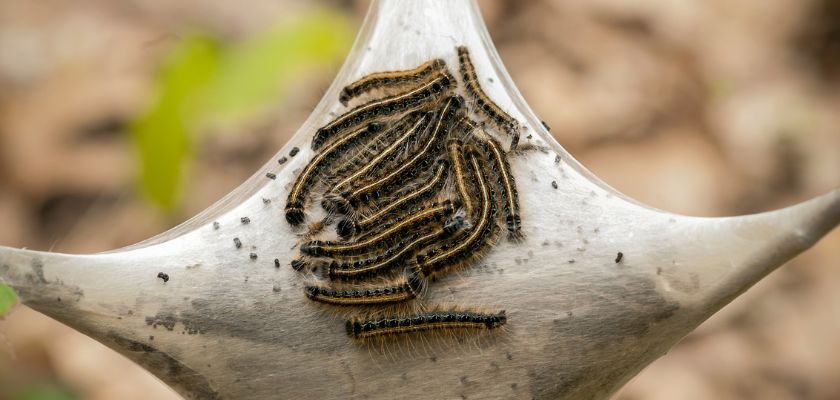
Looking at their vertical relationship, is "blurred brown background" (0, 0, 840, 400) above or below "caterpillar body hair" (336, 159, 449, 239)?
above

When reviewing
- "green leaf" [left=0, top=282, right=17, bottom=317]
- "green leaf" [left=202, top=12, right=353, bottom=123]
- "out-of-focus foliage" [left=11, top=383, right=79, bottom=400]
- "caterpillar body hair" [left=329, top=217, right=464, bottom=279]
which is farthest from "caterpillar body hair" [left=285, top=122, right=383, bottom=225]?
"out-of-focus foliage" [left=11, top=383, right=79, bottom=400]

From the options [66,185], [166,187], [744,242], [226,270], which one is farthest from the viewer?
[66,185]

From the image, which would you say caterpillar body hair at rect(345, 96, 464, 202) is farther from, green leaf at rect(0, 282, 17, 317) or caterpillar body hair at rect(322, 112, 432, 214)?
green leaf at rect(0, 282, 17, 317)

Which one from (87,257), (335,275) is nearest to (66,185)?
(87,257)

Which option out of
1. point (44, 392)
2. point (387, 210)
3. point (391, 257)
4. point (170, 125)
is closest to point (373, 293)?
point (391, 257)

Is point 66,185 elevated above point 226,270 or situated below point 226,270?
above

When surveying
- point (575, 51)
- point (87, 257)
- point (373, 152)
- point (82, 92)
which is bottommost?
point (87, 257)

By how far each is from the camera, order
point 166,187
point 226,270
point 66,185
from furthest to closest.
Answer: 1. point 66,185
2. point 166,187
3. point 226,270

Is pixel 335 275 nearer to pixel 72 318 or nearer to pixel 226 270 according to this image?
pixel 226 270
